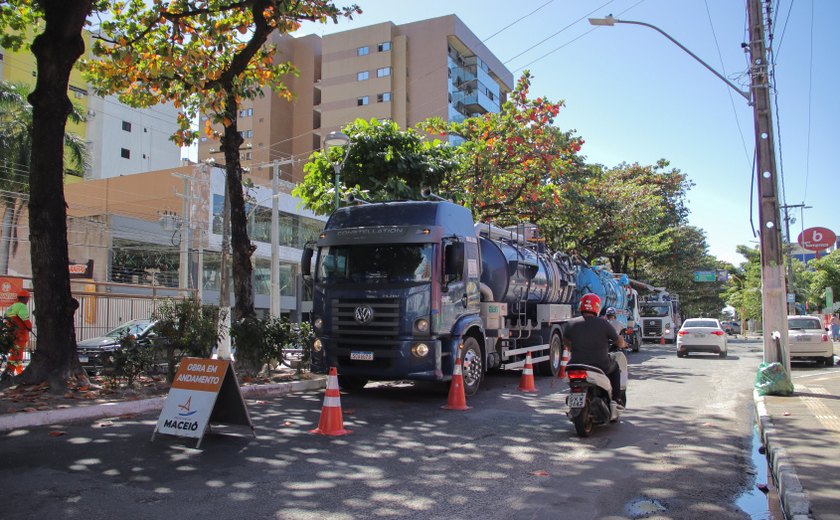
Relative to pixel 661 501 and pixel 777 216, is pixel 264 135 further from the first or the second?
pixel 661 501

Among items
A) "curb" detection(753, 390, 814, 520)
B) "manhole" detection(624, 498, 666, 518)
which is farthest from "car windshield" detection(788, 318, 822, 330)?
"manhole" detection(624, 498, 666, 518)

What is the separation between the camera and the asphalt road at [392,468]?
4789mm

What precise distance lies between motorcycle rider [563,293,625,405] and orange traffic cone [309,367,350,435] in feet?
9.82

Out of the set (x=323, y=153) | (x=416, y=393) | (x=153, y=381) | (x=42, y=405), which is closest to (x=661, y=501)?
(x=416, y=393)

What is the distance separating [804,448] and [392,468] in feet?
14.5

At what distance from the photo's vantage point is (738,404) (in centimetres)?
1080

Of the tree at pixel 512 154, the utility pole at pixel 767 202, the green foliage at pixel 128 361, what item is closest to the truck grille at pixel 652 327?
the tree at pixel 512 154

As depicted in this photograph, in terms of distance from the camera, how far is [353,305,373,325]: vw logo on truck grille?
32.8 feet

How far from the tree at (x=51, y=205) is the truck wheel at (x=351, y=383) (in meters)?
4.21

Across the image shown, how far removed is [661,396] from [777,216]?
3.93m

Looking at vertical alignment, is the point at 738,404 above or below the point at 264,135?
below

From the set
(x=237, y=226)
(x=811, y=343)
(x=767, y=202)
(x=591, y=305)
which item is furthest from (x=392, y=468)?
(x=811, y=343)

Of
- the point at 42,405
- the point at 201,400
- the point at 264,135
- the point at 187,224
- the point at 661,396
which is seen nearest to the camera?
the point at 201,400

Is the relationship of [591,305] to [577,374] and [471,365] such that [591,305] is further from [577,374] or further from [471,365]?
[471,365]
